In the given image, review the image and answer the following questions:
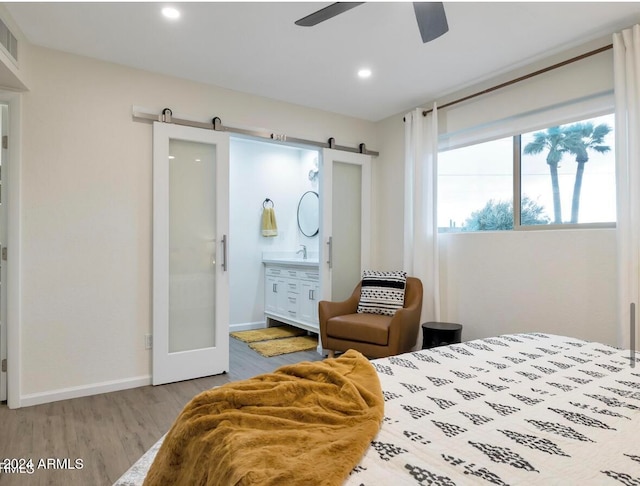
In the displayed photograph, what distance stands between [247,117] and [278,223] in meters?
2.17

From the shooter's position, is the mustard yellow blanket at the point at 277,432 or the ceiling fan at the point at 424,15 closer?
the mustard yellow blanket at the point at 277,432

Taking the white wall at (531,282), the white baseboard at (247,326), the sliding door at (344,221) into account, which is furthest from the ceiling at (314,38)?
the white baseboard at (247,326)

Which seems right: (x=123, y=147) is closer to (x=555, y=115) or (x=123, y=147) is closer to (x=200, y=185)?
(x=200, y=185)

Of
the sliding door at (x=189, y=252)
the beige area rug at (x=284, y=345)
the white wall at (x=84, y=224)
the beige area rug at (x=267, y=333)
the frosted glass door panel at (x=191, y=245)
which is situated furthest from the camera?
the beige area rug at (x=267, y=333)

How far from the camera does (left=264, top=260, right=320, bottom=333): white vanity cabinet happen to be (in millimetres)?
4586

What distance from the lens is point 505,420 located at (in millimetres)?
1126

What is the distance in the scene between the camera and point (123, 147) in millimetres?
3104

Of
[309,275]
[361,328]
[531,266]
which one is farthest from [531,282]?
[309,275]

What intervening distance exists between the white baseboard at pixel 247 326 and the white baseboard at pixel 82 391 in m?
2.04

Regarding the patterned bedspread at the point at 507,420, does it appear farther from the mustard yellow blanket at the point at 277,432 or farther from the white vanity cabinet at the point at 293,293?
the white vanity cabinet at the point at 293,293

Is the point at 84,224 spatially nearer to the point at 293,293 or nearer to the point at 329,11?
the point at 329,11

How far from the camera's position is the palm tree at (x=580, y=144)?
9.25 feet

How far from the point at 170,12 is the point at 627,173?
3008 millimetres

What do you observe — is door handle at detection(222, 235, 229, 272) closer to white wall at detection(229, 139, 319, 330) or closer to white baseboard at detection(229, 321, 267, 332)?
white wall at detection(229, 139, 319, 330)
